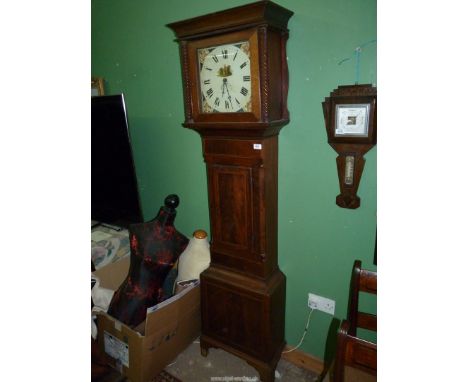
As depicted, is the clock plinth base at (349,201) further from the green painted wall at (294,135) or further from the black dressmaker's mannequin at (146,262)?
the black dressmaker's mannequin at (146,262)

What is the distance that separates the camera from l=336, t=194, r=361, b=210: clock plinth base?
4.68ft

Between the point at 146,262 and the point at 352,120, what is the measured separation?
128cm

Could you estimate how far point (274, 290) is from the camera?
1595mm

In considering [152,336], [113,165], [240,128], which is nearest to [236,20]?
[240,128]

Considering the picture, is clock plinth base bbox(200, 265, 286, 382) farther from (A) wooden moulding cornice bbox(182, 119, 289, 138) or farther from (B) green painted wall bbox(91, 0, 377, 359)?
(A) wooden moulding cornice bbox(182, 119, 289, 138)

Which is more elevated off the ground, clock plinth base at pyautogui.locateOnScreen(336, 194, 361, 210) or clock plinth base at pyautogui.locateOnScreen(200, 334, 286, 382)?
clock plinth base at pyautogui.locateOnScreen(336, 194, 361, 210)

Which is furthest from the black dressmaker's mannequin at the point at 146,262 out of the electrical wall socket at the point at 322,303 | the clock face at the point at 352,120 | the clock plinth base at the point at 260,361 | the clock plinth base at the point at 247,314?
the clock face at the point at 352,120

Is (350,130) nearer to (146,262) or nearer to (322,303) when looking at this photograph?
(322,303)

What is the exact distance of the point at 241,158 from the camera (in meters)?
1.48

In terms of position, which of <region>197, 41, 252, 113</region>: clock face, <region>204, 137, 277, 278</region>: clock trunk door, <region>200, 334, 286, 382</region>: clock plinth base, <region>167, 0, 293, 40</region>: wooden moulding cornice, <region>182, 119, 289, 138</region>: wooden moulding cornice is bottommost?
<region>200, 334, 286, 382</region>: clock plinth base

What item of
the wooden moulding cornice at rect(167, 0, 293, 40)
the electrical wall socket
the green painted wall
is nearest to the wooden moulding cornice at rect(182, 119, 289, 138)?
the green painted wall

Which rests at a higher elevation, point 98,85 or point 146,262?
point 98,85

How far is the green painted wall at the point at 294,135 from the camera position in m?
1.38
